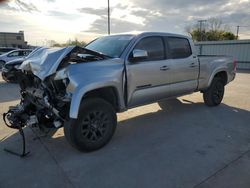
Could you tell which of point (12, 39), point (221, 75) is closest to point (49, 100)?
point (221, 75)

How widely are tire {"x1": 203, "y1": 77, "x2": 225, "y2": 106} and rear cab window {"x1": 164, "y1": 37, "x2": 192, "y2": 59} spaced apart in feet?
4.61

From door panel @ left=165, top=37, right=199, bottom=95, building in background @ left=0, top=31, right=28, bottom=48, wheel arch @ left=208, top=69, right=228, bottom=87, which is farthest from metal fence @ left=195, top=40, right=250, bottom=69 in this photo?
building in background @ left=0, top=31, right=28, bottom=48

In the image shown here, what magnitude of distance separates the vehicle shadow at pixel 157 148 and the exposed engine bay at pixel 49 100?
518 mm

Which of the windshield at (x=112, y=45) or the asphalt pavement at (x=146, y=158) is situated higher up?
the windshield at (x=112, y=45)

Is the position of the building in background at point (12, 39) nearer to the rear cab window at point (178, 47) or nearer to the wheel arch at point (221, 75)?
the wheel arch at point (221, 75)

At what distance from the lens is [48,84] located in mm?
3676

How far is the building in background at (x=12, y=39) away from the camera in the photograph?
5558 cm

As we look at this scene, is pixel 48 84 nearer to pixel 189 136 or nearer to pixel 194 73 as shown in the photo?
pixel 189 136

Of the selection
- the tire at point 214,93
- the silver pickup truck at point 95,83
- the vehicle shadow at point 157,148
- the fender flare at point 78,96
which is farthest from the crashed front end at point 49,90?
the tire at point 214,93

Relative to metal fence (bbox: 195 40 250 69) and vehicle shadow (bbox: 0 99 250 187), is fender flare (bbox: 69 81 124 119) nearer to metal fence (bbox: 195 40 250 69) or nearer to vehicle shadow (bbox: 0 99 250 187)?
vehicle shadow (bbox: 0 99 250 187)

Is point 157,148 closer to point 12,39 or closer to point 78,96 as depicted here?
point 78,96

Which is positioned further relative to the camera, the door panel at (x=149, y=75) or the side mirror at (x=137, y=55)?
the door panel at (x=149, y=75)

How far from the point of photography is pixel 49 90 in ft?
12.1

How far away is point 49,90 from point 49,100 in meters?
0.15
